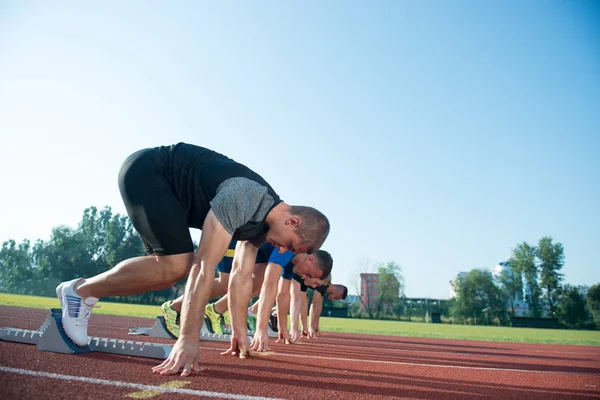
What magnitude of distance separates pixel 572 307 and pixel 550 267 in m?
13.2

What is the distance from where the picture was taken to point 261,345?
207 inches

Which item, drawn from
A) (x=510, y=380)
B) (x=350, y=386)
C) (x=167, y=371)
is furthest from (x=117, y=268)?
(x=510, y=380)

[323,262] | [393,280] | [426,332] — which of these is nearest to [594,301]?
[393,280]

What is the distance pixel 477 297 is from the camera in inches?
2576

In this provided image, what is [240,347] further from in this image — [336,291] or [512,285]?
[512,285]

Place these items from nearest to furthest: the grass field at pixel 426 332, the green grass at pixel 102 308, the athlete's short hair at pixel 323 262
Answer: the athlete's short hair at pixel 323 262 < the grass field at pixel 426 332 < the green grass at pixel 102 308

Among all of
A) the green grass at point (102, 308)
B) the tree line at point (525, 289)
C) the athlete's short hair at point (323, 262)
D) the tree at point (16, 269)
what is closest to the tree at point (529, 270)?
the tree line at point (525, 289)

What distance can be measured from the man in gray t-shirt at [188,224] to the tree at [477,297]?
195 ft

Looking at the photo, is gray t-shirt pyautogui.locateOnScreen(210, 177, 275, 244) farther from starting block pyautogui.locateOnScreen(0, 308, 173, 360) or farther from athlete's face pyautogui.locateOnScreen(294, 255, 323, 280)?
athlete's face pyautogui.locateOnScreen(294, 255, 323, 280)

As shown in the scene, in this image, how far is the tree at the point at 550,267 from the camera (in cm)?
6372

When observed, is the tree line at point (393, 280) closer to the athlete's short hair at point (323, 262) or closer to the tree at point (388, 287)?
the tree at point (388, 287)

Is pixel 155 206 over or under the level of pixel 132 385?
over

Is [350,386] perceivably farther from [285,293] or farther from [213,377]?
[285,293]

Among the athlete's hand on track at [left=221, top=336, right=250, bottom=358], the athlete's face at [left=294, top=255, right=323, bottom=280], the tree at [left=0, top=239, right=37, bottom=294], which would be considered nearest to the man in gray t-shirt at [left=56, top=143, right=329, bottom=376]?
the athlete's hand on track at [left=221, top=336, right=250, bottom=358]
